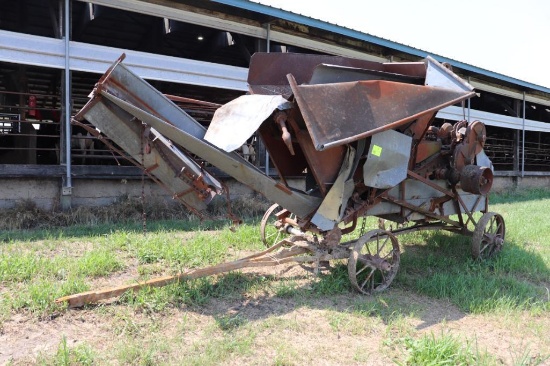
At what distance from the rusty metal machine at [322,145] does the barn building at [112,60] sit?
2.40ft

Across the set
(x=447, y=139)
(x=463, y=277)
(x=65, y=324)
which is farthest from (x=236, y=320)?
(x=447, y=139)

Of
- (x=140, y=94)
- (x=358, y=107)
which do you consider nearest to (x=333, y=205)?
(x=358, y=107)

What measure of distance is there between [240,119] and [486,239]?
12.8 feet

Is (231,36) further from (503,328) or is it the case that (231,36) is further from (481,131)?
(503,328)

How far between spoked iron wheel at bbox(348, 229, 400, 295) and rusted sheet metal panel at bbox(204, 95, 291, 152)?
5.28 feet


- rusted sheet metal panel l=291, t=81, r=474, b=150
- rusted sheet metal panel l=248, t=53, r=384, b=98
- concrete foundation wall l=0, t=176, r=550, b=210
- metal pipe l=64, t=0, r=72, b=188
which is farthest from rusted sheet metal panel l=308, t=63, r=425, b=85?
metal pipe l=64, t=0, r=72, b=188

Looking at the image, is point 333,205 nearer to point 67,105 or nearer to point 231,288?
point 231,288

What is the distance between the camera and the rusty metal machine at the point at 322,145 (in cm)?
388

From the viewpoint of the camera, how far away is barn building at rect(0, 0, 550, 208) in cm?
766

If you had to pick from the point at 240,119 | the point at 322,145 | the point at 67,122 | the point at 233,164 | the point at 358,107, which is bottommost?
the point at 233,164

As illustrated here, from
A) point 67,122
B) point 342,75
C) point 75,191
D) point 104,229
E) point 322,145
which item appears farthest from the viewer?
point 75,191

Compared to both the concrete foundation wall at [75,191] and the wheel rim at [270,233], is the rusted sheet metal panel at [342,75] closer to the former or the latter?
the wheel rim at [270,233]

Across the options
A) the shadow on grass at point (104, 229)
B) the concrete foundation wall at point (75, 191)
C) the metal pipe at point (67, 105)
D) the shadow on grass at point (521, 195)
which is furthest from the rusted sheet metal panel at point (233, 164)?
the shadow on grass at point (521, 195)

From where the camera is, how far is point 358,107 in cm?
414
